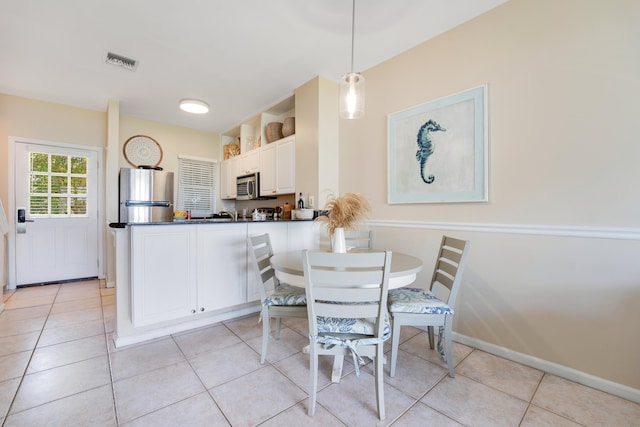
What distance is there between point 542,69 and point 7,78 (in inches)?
213

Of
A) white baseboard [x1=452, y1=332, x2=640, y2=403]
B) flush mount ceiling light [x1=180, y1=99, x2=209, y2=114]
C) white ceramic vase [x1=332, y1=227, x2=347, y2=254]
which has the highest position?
flush mount ceiling light [x1=180, y1=99, x2=209, y2=114]

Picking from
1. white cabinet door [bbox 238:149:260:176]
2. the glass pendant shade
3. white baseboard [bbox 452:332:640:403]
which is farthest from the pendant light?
white cabinet door [bbox 238:149:260:176]

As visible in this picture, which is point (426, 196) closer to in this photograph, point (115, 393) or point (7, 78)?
point (115, 393)

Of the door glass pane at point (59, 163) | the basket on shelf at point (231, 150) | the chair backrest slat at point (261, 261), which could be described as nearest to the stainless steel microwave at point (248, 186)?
the basket on shelf at point (231, 150)

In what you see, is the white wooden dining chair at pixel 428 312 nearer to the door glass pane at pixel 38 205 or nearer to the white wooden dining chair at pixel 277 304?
the white wooden dining chair at pixel 277 304

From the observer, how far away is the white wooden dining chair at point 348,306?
50.9 inches

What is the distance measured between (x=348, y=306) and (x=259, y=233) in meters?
1.58

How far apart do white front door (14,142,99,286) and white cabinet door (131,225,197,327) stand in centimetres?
289

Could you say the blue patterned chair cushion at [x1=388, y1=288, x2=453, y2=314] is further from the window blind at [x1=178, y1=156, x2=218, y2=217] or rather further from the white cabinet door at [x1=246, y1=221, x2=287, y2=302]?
the window blind at [x1=178, y1=156, x2=218, y2=217]

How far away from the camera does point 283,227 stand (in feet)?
9.48

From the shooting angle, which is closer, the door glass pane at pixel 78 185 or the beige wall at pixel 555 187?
the beige wall at pixel 555 187

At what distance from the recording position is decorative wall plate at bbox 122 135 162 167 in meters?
4.38

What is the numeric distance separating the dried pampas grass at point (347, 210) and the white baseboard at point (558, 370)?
140 centimetres

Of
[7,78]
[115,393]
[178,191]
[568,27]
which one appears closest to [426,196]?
[568,27]
